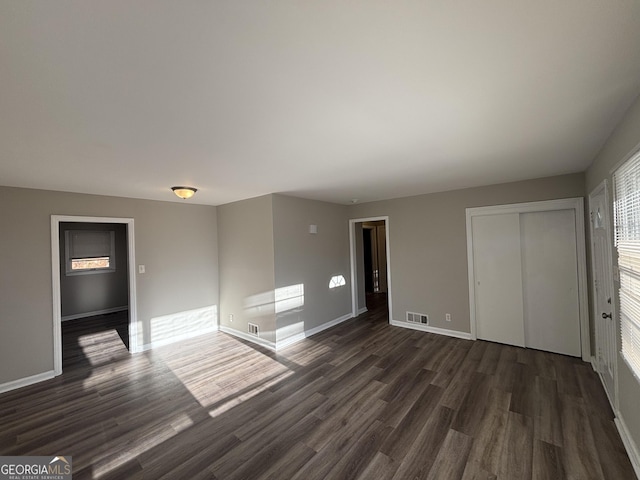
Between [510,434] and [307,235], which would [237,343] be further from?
[510,434]

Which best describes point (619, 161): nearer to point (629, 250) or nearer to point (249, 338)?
point (629, 250)

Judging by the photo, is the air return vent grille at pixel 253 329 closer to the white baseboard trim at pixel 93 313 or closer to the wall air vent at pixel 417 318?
the wall air vent at pixel 417 318

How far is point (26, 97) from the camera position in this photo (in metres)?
1.39

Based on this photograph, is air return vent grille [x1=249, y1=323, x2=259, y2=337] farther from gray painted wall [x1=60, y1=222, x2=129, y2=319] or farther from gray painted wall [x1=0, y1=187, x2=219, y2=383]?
gray painted wall [x1=60, y1=222, x2=129, y2=319]

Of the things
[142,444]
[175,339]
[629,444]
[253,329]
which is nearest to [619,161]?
[629,444]

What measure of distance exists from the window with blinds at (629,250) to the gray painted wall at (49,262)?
5451 millimetres

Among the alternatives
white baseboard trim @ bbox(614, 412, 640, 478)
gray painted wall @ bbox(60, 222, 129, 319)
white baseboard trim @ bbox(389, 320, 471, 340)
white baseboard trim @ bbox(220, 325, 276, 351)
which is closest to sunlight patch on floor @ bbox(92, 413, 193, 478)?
white baseboard trim @ bbox(220, 325, 276, 351)

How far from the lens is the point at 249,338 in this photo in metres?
4.59

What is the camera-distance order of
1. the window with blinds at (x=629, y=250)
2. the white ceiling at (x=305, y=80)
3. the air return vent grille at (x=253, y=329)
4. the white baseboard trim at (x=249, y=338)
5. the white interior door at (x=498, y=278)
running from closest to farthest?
the white ceiling at (x=305, y=80)
the window with blinds at (x=629, y=250)
the white interior door at (x=498, y=278)
the white baseboard trim at (x=249, y=338)
the air return vent grille at (x=253, y=329)

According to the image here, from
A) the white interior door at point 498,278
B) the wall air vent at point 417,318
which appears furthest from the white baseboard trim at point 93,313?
the white interior door at point 498,278

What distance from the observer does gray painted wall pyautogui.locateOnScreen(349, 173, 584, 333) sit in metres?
4.06

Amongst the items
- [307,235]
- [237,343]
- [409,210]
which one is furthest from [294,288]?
[409,210]

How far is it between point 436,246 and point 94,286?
818cm

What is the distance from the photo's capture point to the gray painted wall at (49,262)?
3238 millimetres
